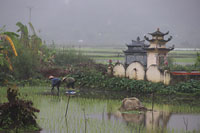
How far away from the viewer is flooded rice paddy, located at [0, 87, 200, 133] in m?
10.9

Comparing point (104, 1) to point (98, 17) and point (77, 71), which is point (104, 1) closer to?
point (98, 17)

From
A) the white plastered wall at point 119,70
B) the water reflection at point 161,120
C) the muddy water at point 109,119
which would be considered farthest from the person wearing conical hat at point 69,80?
the water reflection at point 161,120

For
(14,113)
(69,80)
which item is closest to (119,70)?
(69,80)

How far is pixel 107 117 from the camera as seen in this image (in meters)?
12.7

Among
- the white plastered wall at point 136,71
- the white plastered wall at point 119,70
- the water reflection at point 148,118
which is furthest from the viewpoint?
the white plastered wall at point 119,70

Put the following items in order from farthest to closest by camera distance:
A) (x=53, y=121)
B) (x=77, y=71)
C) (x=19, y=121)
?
1. (x=77, y=71)
2. (x=53, y=121)
3. (x=19, y=121)

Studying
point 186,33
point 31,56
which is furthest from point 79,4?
point 31,56

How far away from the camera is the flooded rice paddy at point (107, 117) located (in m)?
10.9

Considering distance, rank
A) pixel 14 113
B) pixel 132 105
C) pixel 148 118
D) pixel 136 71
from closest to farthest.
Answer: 1. pixel 14 113
2. pixel 148 118
3. pixel 132 105
4. pixel 136 71

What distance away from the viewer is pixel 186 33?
153m

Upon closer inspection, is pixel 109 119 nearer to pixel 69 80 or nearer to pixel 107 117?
A: pixel 107 117

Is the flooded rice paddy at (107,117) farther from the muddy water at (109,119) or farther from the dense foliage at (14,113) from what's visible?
the dense foliage at (14,113)

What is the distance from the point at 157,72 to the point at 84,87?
4.57 m

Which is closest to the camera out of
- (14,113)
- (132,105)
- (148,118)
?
(14,113)
